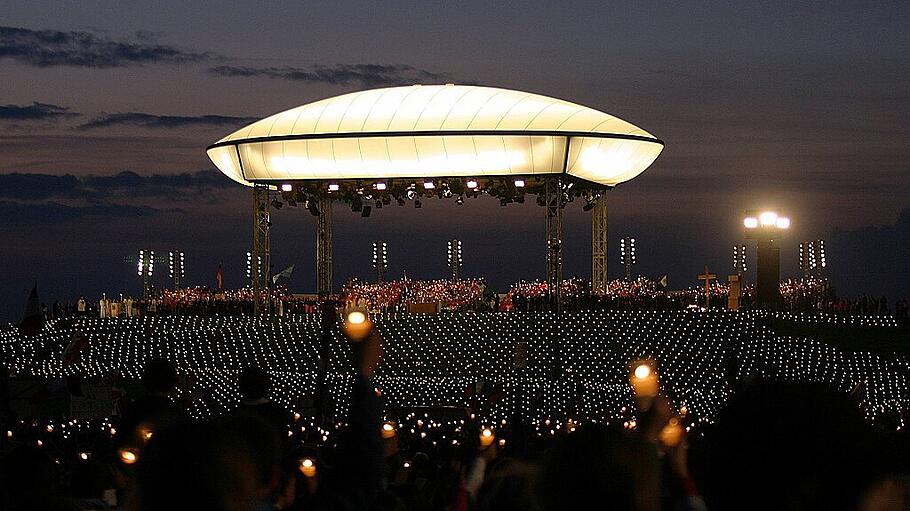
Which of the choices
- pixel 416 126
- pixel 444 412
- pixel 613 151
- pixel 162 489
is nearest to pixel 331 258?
pixel 416 126

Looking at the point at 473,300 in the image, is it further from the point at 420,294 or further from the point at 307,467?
the point at 307,467

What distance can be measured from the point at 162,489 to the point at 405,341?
40377 mm

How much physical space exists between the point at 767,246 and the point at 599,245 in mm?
10264

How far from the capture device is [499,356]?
41.7 metres

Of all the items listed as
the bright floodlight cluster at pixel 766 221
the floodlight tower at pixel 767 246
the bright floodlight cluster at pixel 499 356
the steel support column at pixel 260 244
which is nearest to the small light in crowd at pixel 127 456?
the bright floodlight cluster at pixel 499 356

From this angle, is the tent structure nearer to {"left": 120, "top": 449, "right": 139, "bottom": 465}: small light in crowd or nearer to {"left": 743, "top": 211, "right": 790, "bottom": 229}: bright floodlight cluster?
{"left": 743, "top": 211, "right": 790, "bottom": 229}: bright floodlight cluster

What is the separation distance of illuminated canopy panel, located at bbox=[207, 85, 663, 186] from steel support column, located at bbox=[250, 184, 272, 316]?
2.62 ft

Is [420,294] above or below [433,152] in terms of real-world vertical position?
below

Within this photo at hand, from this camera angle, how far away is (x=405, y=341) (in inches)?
1721

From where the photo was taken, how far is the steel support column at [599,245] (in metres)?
51.0

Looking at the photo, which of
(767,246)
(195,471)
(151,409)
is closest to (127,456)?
(151,409)

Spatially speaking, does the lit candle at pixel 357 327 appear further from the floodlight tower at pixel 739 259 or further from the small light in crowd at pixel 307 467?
the floodlight tower at pixel 739 259

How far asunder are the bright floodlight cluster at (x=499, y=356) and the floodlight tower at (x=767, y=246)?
2.65 m

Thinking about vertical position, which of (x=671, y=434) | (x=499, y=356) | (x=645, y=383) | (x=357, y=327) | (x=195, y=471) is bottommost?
(x=499, y=356)
